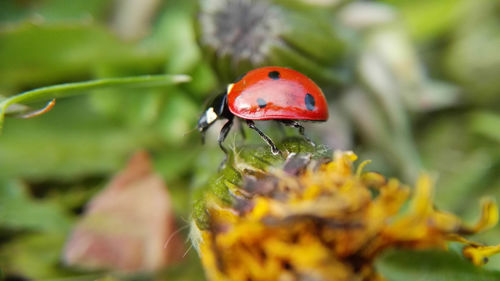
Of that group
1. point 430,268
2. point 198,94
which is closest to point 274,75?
point 430,268

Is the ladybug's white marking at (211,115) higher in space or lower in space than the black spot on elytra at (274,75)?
lower

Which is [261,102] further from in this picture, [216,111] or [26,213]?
[26,213]

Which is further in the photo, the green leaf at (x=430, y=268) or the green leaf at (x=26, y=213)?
the green leaf at (x=26, y=213)

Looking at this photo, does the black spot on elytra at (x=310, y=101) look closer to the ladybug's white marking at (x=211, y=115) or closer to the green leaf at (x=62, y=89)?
the ladybug's white marking at (x=211, y=115)

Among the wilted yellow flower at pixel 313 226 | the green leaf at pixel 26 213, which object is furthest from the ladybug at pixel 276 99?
the green leaf at pixel 26 213

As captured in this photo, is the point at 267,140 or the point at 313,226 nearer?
the point at 313,226

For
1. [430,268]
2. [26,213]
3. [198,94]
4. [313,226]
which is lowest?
[26,213]

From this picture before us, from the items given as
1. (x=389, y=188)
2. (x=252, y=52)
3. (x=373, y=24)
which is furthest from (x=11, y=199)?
(x=373, y=24)

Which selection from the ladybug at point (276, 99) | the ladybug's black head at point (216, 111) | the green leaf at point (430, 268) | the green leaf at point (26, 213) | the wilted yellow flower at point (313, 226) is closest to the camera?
the wilted yellow flower at point (313, 226)
